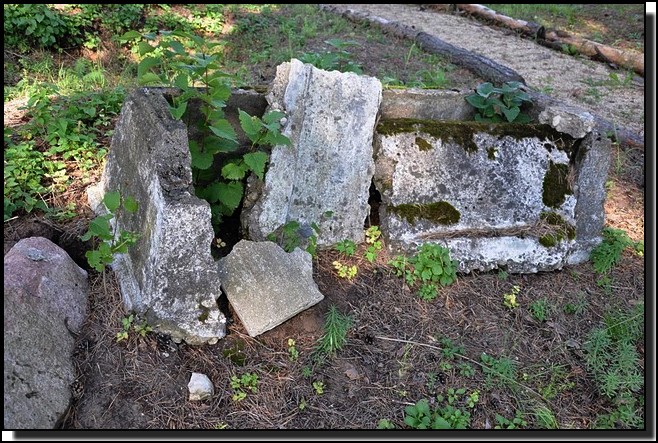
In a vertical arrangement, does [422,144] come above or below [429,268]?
above

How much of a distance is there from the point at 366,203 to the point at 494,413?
1608 mm

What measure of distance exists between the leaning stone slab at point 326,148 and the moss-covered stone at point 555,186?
1318mm

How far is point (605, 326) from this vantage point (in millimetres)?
3799

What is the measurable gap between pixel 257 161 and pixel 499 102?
214 cm

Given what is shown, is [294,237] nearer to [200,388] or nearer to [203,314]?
[203,314]

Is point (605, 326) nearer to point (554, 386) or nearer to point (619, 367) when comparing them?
point (619, 367)

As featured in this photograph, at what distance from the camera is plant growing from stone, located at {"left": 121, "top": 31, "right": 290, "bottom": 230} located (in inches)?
134

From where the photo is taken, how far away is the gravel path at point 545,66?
22.8ft

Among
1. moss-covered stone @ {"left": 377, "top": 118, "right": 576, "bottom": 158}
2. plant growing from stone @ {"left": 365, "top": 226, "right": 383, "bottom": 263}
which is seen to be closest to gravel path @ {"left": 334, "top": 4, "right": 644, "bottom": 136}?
moss-covered stone @ {"left": 377, "top": 118, "right": 576, "bottom": 158}

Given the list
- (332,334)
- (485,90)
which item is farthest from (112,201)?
(485,90)

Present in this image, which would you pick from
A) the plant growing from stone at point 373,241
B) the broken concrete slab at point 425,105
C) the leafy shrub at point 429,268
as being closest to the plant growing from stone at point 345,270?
the plant growing from stone at point 373,241

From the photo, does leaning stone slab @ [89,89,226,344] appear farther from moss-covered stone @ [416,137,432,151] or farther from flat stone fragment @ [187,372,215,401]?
moss-covered stone @ [416,137,432,151]

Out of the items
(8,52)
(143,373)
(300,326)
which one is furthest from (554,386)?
(8,52)

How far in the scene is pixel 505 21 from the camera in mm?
10078
